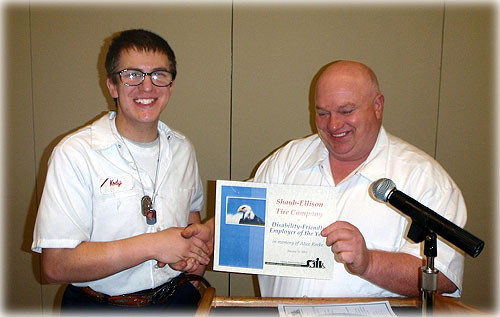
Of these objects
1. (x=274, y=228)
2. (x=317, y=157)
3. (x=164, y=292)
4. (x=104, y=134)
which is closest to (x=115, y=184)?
(x=104, y=134)

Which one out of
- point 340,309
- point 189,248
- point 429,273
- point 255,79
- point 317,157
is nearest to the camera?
point 429,273

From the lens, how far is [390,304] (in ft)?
4.12

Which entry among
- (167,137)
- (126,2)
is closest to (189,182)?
(167,137)

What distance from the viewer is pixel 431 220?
0.99 m

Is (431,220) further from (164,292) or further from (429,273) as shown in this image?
(164,292)

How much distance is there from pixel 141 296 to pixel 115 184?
455mm

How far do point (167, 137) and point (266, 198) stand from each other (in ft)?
2.25

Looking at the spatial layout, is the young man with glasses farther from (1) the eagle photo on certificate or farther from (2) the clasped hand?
(1) the eagle photo on certificate

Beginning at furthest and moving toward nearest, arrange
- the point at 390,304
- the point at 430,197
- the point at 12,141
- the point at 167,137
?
the point at 12,141 → the point at 167,137 → the point at 430,197 → the point at 390,304

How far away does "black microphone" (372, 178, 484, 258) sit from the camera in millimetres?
927

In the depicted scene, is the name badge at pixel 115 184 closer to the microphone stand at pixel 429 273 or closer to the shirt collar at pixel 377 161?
the shirt collar at pixel 377 161

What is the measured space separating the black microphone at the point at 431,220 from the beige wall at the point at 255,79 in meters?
1.76

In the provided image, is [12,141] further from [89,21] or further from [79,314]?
[79,314]

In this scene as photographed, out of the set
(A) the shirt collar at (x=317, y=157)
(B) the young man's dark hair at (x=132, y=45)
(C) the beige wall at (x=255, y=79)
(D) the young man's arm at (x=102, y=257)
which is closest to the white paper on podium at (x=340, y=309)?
(D) the young man's arm at (x=102, y=257)
